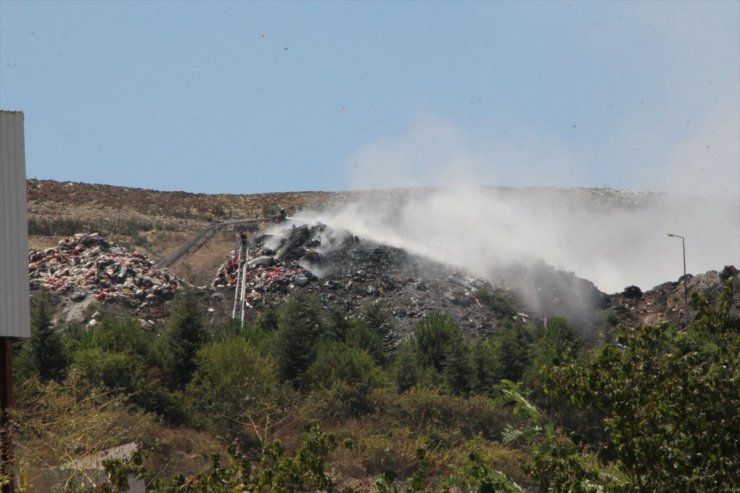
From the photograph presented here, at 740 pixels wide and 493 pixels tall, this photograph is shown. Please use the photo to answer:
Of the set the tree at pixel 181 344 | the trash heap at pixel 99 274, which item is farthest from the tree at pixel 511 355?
the trash heap at pixel 99 274

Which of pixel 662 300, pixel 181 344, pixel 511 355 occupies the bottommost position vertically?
pixel 511 355

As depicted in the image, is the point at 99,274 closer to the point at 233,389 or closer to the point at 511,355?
the point at 233,389

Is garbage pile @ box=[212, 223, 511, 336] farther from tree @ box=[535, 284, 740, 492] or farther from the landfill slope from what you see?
tree @ box=[535, 284, 740, 492]

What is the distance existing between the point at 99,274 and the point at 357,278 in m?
13.5

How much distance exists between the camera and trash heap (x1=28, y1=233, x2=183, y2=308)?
65062 millimetres

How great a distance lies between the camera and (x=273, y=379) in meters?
46.3

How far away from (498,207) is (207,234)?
21.8 m

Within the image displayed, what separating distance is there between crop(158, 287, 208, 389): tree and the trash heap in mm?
13482

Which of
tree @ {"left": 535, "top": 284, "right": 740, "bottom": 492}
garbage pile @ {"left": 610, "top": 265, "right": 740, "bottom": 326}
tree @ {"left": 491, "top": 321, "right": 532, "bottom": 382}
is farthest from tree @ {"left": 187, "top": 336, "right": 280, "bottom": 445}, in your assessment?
tree @ {"left": 535, "top": 284, "right": 740, "bottom": 492}

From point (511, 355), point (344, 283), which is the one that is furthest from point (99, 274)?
point (511, 355)

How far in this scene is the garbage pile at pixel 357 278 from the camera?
214 feet

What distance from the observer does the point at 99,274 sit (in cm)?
6756

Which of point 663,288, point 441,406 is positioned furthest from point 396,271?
point 441,406

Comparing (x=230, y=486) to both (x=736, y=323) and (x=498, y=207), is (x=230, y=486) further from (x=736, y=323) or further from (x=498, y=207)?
(x=498, y=207)
